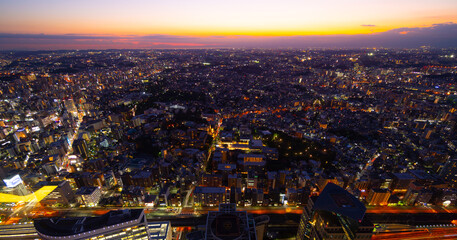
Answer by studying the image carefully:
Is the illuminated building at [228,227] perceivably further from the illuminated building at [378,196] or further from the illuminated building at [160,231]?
the illuminated building at [378,196]

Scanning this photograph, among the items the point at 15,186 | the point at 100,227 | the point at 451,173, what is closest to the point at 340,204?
the point at 100,227

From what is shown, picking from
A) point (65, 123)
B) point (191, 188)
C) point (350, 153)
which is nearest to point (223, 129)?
point (191, 188)

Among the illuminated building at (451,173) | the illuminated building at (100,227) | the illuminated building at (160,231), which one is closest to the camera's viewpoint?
the illuminated building at (100,227)

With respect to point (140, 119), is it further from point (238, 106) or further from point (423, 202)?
point (423, 202)

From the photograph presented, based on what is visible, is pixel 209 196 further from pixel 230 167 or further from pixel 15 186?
pixel 15 186

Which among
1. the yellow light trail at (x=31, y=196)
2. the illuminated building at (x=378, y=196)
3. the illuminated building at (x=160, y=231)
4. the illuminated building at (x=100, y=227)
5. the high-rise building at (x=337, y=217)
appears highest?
the high-rise building at (x=337, y=217)

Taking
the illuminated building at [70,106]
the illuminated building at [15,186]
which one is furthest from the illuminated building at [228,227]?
the illuminated building at [70,106]
